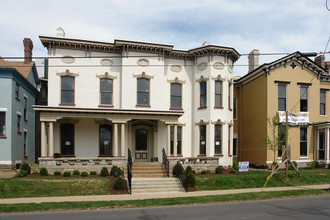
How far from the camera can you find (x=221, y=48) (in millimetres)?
23000

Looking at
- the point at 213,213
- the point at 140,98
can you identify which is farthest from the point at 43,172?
the point at 213,213

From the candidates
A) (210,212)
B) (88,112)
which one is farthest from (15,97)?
(210,212)

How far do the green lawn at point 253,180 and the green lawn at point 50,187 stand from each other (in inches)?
232

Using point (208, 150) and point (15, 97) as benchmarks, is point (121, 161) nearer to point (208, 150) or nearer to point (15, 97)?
point (208, 150)

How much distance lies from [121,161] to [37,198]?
6321 millimetres

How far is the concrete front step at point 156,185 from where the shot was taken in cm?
1612

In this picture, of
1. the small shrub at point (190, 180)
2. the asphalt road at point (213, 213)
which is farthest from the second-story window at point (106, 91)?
the asphalt road at point (213, 213)

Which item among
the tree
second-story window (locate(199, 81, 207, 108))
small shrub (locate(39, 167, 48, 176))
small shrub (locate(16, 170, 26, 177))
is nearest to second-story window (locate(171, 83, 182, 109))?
second-story window (locate(199, 81, 207, 108))

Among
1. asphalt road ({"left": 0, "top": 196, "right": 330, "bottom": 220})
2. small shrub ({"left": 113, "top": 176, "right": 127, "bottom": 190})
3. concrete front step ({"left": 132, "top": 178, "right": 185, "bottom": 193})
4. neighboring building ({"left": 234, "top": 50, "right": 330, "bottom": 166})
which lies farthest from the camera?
neighboring building ({"left": 234, "top": 50, "right": 330, "bottom": 166})

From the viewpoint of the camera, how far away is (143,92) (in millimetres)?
22594

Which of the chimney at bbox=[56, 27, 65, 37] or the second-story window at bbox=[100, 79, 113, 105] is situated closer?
the second-story window at bbox=[100, 79, 113, 105]

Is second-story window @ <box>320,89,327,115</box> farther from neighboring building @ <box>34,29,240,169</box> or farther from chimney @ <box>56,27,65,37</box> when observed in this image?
chimney @ <box>56,27,65,37</box>

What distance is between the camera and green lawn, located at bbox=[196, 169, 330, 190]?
697 inches

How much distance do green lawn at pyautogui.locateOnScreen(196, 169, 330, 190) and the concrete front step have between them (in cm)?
138
